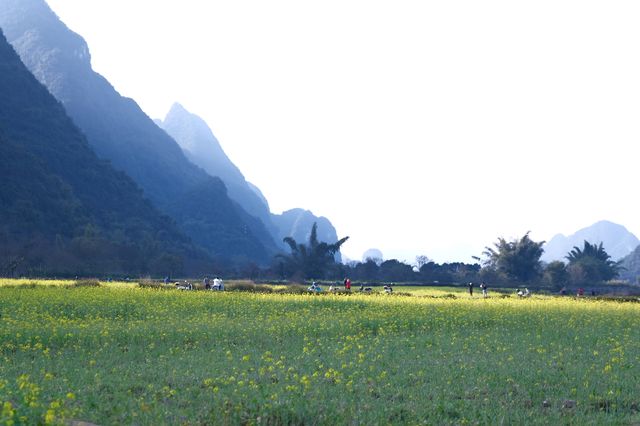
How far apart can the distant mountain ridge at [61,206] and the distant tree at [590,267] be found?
6296 cm

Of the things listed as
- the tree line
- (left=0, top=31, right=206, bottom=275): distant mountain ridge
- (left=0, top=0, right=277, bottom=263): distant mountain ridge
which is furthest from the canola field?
(left=0, top=0, right=277, bottom=263): distant mountain ridge

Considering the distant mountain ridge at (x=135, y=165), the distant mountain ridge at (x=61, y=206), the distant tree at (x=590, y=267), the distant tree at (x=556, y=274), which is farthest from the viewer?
the distant mountain ridge at (x=135, y=165)

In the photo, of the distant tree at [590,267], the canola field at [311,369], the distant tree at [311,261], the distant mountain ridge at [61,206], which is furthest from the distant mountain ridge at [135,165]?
the canola field at [311,369]

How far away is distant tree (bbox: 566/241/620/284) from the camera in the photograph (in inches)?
4240

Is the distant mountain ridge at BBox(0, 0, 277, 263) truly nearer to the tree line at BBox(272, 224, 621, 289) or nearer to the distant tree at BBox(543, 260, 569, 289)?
the tree line at BBox(272, 224, 621, 289)

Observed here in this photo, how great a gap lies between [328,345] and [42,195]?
93451 mm

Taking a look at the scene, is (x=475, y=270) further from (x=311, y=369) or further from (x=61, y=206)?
(x=311, y=369)

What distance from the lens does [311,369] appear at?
14156mm

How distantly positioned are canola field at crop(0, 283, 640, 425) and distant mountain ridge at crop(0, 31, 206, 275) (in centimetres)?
5369

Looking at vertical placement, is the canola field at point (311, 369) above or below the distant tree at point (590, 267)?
below

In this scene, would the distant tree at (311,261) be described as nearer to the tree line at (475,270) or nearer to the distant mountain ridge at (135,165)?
the tree line at (475,270)

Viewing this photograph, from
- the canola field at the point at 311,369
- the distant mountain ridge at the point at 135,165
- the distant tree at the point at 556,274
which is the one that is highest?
the distant mountain ridge at the point at 135,165

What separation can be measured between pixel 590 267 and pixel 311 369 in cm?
10808

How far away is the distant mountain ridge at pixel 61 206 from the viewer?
8035 cm
